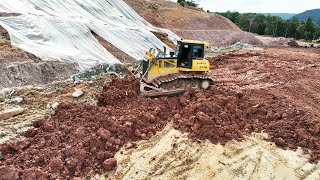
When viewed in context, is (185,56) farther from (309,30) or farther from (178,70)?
(309,30)

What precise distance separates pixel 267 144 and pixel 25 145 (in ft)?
20.2

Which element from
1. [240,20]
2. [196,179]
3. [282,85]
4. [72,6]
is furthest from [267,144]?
[240,20]

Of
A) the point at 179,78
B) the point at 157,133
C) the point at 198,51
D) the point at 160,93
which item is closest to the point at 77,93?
the point at 160,93

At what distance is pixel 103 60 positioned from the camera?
56.1 ft

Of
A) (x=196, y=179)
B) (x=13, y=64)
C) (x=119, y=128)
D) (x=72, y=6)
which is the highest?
(x=72, y=6)

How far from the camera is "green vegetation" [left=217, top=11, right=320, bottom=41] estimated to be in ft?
184

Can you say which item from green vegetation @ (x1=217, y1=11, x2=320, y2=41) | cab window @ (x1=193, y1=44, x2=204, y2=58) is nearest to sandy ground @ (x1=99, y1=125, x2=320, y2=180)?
cab window @ (x1=193, y1=44, x2=204, y2=58)

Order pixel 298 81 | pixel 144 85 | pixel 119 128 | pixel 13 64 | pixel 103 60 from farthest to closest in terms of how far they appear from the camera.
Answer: pixel 103 60 < pixel 298 81 < pixel 13 64 < pixel 144 85 < pixel 119 128

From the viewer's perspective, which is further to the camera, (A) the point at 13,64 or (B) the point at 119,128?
(A) the point at 13,64

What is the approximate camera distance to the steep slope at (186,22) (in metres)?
32.3

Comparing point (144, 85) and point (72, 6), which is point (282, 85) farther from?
point (72, 6)

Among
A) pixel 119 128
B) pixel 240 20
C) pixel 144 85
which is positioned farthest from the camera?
pixel 240 20

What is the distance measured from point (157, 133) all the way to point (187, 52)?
3.83m

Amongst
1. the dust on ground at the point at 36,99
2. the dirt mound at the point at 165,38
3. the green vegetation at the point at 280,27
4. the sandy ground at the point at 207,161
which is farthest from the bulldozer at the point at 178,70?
the green vegetation at the point at 280,27
